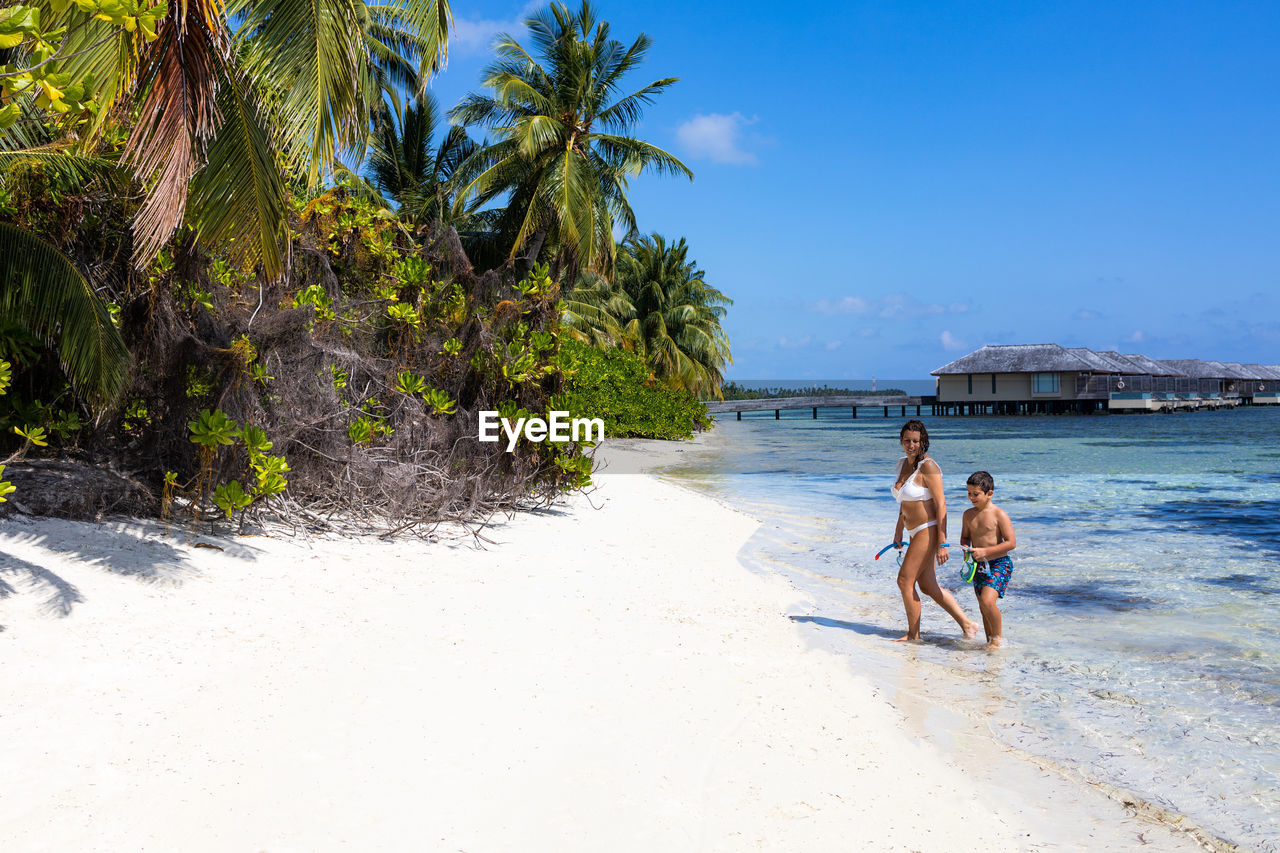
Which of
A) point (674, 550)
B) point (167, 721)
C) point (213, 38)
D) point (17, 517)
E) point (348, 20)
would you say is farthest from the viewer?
point (674, 550)

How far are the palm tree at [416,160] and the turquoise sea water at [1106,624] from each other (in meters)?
12.8

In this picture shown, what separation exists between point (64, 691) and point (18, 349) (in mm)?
2996

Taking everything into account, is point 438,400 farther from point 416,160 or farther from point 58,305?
point 416,160

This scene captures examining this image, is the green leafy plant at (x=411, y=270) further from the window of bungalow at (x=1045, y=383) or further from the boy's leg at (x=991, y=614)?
the window of bungalow at (x=1045, y=383)

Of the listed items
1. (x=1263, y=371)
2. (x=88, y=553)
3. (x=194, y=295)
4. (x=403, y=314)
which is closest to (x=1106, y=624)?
(x=403, y=314)

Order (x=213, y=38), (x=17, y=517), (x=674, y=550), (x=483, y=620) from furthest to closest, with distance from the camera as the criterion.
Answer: (x=674, y=550) < (x=483, y=620) < (x=17, y=517) < (x=213, y=38)

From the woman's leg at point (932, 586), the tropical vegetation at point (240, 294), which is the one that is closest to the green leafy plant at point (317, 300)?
the tropical vegetation at point (240, 294)

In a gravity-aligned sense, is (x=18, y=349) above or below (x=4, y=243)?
below

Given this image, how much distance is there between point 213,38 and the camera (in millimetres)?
4879

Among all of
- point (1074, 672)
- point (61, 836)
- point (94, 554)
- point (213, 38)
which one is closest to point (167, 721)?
point (61, 836)

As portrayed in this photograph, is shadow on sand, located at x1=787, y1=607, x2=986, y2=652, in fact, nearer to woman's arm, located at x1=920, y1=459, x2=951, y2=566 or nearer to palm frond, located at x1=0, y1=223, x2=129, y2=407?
woman's arm, located at x1=920, y1=459, x2=951, y2=566

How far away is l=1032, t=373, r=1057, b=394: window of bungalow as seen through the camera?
65375 millimetres

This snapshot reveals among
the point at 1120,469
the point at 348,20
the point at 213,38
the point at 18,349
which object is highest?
the point at 348,20

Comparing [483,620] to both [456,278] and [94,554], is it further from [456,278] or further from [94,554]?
[456,278]
